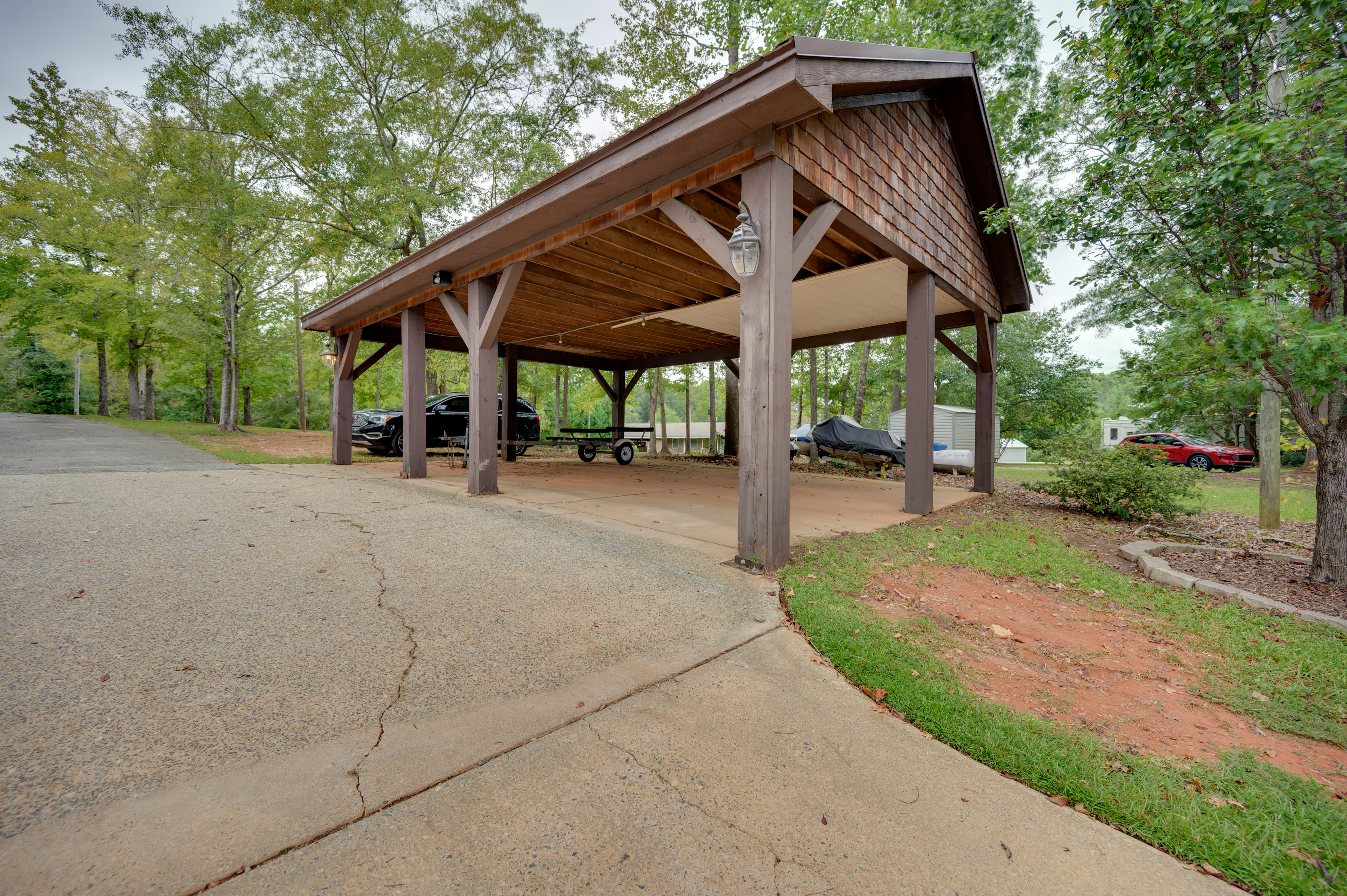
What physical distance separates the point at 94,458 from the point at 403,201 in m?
9.02

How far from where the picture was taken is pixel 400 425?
11.4 m

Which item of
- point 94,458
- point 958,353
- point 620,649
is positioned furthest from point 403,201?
point 620,649

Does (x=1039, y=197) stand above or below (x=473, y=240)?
above

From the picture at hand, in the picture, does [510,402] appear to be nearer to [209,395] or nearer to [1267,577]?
[1267,577]

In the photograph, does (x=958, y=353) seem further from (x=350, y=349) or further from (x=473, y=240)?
A: (x=350, y=349)

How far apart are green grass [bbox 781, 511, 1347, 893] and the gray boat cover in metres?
8.94

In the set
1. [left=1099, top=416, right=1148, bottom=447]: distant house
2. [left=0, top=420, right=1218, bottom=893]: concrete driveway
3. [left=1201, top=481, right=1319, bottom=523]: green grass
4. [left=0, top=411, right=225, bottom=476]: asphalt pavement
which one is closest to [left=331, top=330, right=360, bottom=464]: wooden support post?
[left=0, top=411, right=225, bottom=476]: asphalt pavement

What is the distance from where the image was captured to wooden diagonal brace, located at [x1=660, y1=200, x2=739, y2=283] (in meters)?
3.71

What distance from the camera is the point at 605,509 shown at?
5801 mm

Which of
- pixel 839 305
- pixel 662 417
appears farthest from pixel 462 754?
pixel 662 417

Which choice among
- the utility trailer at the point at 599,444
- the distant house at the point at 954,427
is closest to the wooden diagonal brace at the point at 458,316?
the utility trailer at the point at 599,444

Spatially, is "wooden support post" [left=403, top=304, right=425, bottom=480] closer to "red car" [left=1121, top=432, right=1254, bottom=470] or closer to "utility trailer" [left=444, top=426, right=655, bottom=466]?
"utility trailer" [left=444, top=426, right=655, bottom=466]

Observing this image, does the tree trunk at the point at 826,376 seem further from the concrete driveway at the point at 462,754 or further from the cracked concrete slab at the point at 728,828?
the cracked concrete slab at the point at 728,828

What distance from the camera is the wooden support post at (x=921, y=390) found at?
5852 millimetres
